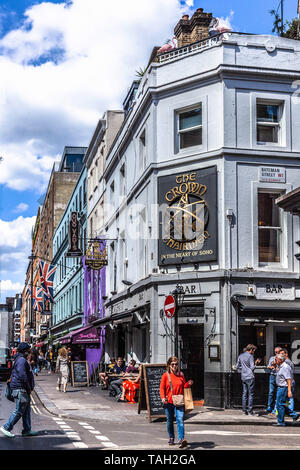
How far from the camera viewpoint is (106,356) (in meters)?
35.0

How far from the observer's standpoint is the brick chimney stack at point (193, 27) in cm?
2581

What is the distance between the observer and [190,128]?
22391 millimetres

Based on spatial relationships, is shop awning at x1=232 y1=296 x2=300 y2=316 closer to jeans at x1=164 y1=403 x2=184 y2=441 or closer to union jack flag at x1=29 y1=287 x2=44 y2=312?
jeans at x1=164 y1=403 x2=184 y2=441

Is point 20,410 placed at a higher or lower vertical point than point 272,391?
higher

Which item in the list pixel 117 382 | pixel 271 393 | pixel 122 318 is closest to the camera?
pixel 271 393

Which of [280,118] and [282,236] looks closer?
[282,236]

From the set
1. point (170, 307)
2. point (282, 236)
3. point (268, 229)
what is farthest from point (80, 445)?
point (282, 236)

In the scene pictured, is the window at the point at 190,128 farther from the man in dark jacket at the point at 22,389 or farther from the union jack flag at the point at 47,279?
the union jack flag at the point at 47,279

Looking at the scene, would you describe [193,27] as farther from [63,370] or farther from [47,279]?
[47,279]

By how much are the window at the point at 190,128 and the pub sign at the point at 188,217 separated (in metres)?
1.13

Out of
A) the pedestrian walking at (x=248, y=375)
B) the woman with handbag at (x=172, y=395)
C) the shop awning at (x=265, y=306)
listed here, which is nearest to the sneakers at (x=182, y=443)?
the woman with handbag at (x=172, y=395)

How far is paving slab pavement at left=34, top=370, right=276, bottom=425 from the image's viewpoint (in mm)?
17422

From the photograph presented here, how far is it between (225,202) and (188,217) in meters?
1.49
